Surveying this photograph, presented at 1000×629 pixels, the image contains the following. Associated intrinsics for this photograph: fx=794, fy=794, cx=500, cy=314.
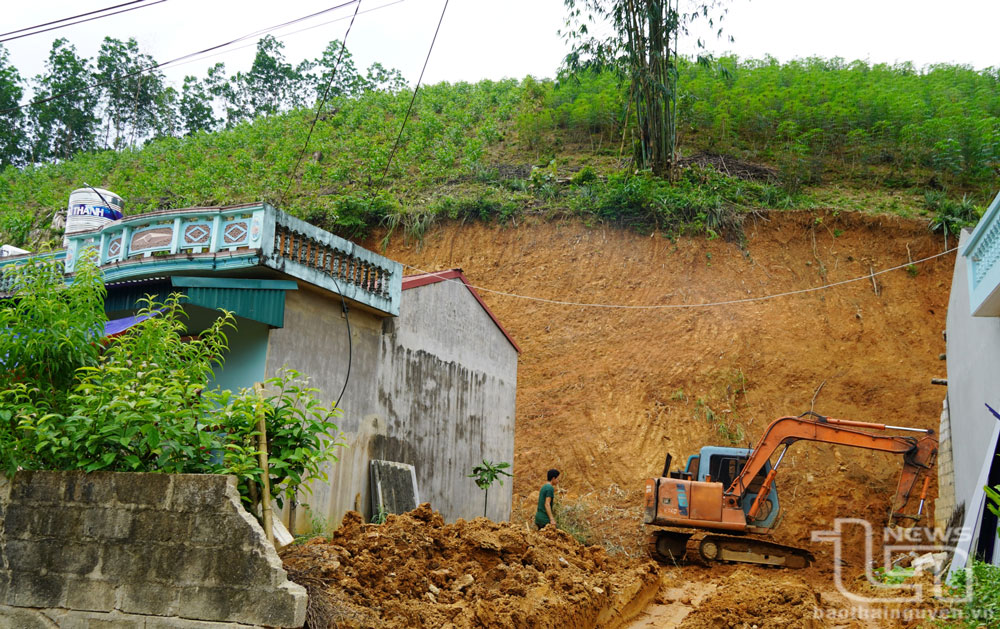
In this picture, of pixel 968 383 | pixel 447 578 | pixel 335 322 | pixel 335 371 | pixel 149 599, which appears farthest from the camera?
pixel 968 383

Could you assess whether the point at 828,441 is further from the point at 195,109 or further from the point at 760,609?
the point at 195,109

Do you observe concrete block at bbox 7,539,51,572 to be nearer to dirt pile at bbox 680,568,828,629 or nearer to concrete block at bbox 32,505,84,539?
concrete block at bbox 32,505,84,539

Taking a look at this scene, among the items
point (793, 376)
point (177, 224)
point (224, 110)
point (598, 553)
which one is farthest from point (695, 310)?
point (224, 110)

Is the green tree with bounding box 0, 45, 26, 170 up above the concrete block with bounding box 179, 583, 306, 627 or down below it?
above

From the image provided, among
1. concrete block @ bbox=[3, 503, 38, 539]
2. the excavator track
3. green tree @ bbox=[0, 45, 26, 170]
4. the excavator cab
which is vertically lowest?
the excavator track

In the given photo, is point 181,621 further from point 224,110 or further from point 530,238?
point 224,110

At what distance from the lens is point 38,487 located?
577 cm

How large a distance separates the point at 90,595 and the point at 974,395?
11691mm

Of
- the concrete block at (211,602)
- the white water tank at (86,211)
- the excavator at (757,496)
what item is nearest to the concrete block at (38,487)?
the concrete block at (211,602)

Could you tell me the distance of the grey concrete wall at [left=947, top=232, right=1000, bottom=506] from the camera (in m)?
10.7

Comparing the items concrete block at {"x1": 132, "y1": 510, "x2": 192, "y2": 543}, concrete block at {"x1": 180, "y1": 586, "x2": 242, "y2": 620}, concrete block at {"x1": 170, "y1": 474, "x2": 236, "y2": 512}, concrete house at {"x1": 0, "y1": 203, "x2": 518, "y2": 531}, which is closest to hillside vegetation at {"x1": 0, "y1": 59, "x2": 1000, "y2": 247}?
concrete house at {"x1": 0, "y1": 203, "x2": 518, "y2": 531}

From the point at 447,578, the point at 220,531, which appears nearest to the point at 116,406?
the point at 220,531

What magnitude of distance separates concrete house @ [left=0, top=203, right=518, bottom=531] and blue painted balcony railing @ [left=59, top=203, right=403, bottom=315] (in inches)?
0.7

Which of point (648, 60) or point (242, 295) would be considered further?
point (648, 60)
